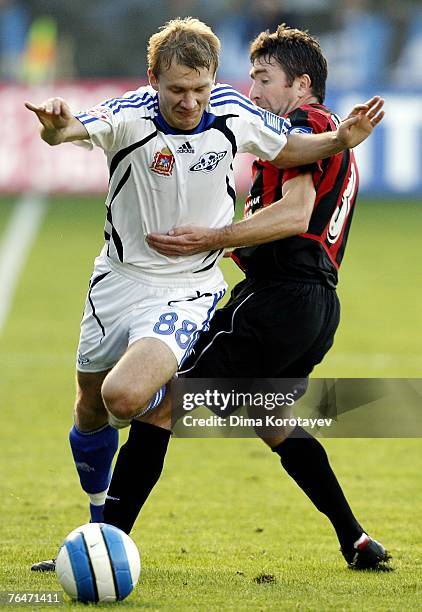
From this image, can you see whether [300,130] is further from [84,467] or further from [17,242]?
[17,242]

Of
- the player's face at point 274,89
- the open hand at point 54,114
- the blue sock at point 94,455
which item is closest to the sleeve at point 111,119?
the open hand at point 54,114

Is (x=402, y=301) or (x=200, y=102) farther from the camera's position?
(x=402, y=301)

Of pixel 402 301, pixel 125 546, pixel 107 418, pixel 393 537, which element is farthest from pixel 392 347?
pixel 125 546

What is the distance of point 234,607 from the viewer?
468cm

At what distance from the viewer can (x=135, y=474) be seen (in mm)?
5199

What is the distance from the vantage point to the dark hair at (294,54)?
5641 millimetres

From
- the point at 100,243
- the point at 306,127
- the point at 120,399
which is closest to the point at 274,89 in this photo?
the point at 306,127

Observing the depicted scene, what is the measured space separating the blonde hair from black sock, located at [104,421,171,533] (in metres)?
1.50

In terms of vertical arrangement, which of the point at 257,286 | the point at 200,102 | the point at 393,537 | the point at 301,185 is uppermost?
the point at 200,102

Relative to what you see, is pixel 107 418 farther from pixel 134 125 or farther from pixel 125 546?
pixel 134 125

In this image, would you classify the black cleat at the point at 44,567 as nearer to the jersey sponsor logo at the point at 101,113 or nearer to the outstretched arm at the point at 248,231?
the outstretched arm at the point at 248,231

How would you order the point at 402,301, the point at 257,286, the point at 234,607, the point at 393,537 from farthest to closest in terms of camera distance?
1. the point at 402,301
2. the point at 393,537
3. the point at 257,286
4. the point at 234,607

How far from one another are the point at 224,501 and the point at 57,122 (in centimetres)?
275

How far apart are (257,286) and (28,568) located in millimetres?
1596
